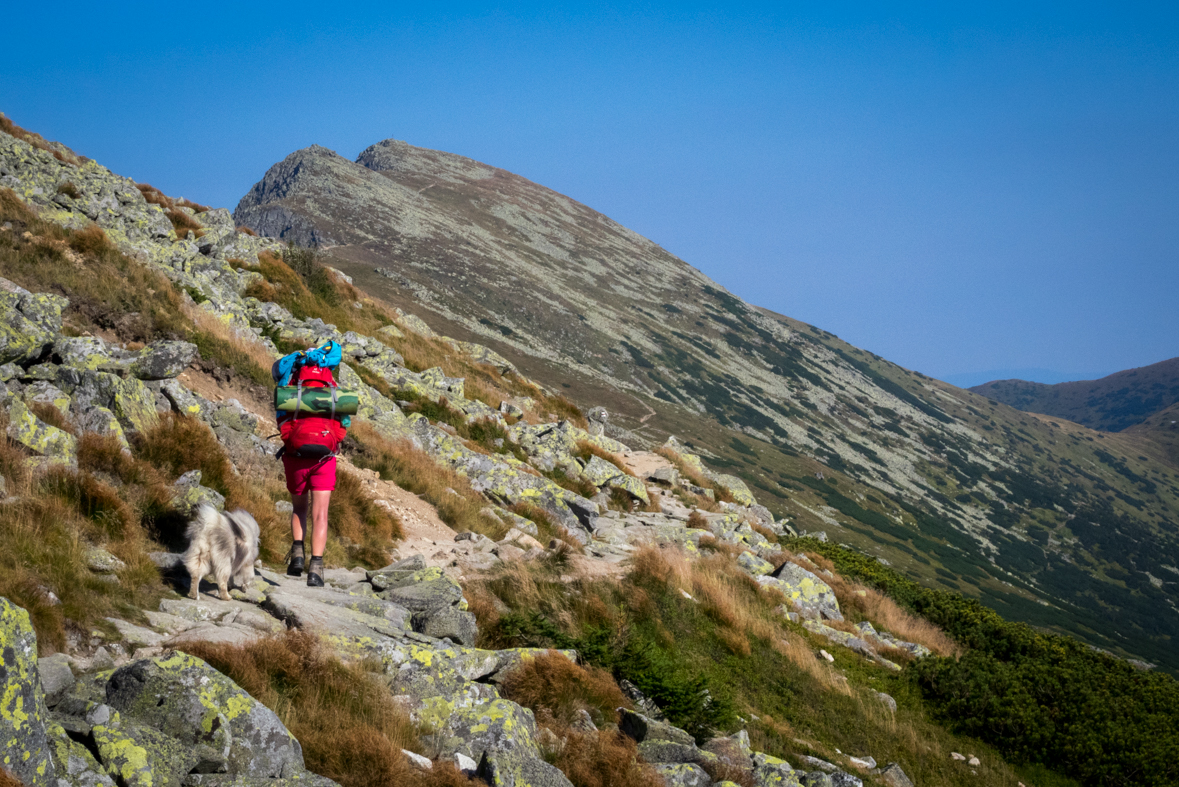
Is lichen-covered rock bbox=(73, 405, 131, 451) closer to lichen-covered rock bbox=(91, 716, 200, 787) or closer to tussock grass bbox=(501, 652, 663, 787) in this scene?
lichen-covered rock bbox=(91, 716, 200, 787)

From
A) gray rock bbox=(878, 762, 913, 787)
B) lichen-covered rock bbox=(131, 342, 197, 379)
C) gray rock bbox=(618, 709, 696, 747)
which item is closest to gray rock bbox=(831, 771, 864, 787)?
gray rock bbox=(878, 762, 913, 787)

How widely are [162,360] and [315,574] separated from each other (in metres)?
5.34

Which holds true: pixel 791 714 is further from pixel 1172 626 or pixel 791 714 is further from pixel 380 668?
pixel 1172 626

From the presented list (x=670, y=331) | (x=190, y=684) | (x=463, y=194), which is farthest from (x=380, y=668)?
(x=463, y=194)

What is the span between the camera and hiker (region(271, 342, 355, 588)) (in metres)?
7.20

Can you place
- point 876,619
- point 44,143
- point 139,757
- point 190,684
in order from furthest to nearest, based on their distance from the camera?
1. point 44,143
2. point 876,619
3. point 190,684
4. point 139,757

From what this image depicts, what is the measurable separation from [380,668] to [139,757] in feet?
6.69

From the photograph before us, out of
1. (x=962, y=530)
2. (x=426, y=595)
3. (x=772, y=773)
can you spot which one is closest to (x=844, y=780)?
(x=772, y=773)

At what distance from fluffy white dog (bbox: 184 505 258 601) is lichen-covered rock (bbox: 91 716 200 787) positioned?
2.39 metres

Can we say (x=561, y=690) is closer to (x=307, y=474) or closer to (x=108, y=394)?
(x=307, y=474)

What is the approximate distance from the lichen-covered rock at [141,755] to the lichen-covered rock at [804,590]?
40.6ft

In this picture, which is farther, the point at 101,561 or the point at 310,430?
the point at 310,430

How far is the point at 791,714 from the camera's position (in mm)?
9016

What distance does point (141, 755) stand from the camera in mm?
3410
